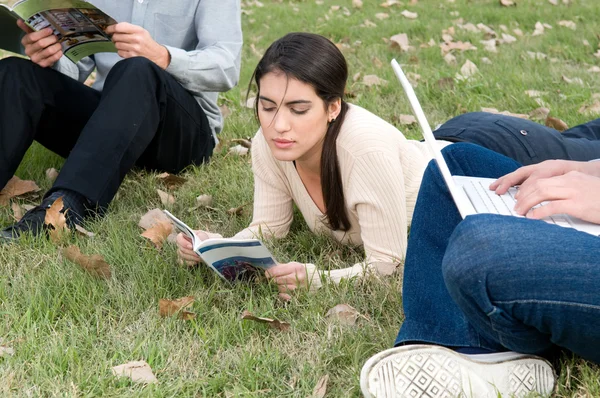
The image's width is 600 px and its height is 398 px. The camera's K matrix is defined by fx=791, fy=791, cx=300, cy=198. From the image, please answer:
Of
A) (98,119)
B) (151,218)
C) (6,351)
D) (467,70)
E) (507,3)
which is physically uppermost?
(98,119)

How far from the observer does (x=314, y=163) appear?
2668 millimetres

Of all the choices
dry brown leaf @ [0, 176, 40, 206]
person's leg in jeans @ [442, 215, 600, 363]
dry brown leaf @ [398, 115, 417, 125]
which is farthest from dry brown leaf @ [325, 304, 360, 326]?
dry brown leaf @ [398, 115, 417, 125]

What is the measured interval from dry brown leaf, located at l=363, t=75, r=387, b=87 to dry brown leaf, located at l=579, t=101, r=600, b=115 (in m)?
1.16

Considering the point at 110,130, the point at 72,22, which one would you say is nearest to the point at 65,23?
the point at 72,22

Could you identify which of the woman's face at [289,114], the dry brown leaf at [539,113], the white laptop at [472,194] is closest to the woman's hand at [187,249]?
the woman's face at [289,114]

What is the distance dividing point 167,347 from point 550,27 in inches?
194

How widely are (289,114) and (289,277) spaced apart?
1.68ft

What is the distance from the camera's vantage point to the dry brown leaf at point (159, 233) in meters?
2.82

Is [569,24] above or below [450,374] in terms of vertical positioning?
below

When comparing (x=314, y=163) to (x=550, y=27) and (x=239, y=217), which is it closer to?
(x=239, y=217)

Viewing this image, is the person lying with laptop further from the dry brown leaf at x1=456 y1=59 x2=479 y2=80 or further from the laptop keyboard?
the dry brown leaf at x1=456 y1=59 x2=479 y2=80

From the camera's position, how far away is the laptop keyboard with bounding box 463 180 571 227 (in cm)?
178

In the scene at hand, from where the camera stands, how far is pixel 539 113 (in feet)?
13.9

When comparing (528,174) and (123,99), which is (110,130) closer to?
(123,99)
